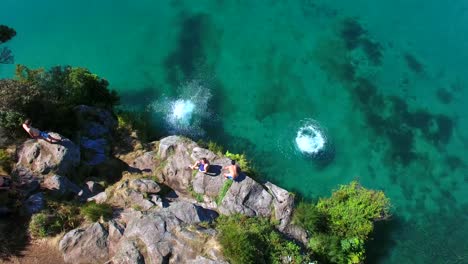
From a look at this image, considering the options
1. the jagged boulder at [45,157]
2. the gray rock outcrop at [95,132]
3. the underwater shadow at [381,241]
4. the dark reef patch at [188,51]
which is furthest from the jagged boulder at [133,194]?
the underwater shadow at [381,241]

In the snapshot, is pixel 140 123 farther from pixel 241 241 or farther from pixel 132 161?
pixel 241 241

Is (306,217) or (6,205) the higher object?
(306,217)

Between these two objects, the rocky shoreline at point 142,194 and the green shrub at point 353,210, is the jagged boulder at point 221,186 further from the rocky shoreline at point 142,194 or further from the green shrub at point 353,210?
the green shrub at point 353,210

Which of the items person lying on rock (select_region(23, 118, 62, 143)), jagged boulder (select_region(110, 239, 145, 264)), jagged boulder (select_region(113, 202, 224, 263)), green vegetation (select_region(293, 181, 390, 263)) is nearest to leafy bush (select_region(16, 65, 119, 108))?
person lying on rock (select_region(23, 118, 62, 143))

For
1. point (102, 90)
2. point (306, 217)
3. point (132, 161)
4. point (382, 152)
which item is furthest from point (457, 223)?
point (102, 90)

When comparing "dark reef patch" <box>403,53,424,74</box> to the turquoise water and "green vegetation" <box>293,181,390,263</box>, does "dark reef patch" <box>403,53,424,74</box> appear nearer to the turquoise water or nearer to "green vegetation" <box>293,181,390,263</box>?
the turquoise water

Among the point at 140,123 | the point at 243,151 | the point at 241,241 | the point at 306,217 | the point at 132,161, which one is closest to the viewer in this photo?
the point at 241,241

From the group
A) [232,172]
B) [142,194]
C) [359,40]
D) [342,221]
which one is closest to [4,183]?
[142,194]
